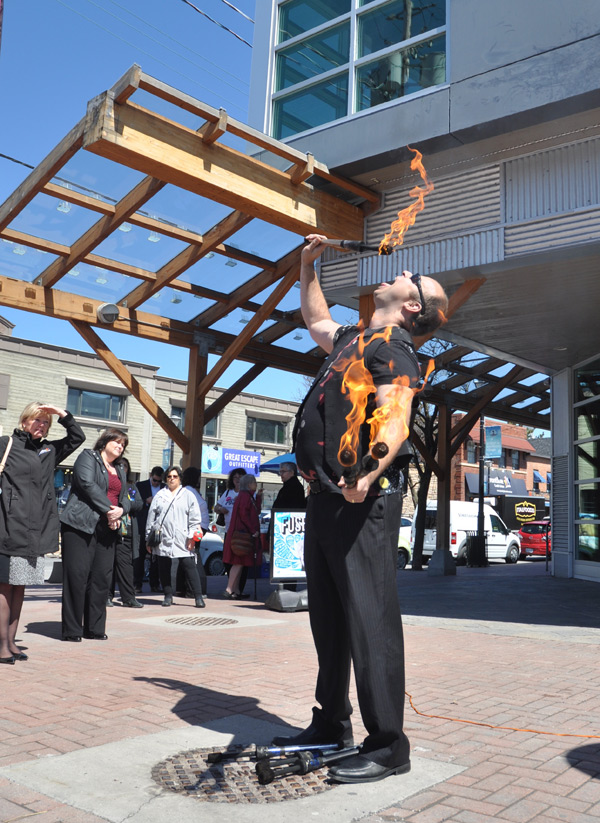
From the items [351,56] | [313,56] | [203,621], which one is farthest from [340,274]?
[203,621]

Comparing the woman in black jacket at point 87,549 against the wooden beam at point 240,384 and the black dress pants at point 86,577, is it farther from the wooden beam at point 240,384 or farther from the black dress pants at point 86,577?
the wooden beam at point 240,384

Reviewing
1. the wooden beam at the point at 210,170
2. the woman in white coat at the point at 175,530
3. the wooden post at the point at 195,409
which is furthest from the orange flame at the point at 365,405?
the wooden post at the point at 195,409

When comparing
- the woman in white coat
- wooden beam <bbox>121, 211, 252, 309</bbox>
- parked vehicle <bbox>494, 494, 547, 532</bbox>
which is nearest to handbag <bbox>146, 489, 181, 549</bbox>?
the woman in white coat

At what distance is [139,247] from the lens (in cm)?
1095

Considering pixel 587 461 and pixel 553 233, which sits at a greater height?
pixel 553 233

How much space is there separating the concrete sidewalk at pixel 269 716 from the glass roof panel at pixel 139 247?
17.2 feet

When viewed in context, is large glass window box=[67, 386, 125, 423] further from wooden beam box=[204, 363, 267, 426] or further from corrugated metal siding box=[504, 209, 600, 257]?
corrugated metal siding box=[504, 209, 600, 257]

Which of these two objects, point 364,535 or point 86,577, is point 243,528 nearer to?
point 86,577

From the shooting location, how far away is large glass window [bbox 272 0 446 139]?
29.8 feet

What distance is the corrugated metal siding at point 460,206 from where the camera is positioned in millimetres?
8906

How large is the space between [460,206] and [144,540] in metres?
6.65

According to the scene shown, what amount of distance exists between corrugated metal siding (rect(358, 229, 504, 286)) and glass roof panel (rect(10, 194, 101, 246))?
368 centimetres

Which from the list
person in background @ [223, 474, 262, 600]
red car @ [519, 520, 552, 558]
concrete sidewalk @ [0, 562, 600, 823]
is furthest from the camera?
red car @ [519, 520, 552, 558]

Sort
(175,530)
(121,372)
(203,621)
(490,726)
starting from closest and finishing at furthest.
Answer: (490,726), (203,621), (175,530), (121,372)
